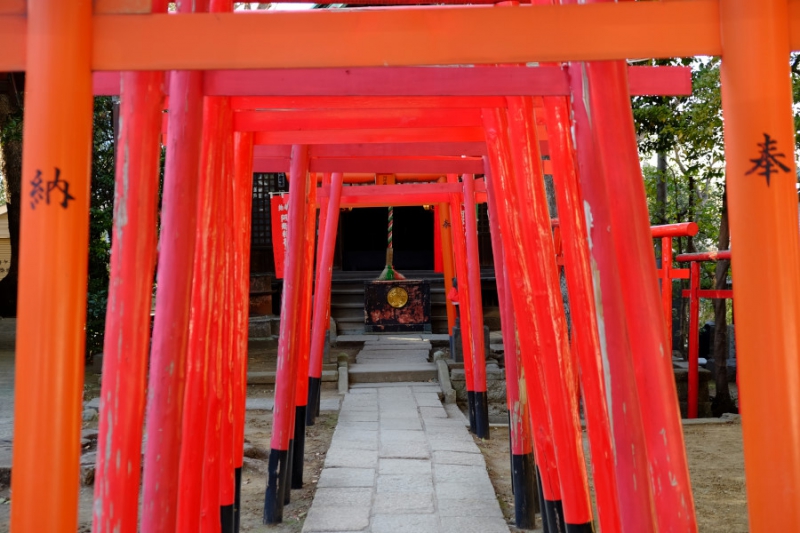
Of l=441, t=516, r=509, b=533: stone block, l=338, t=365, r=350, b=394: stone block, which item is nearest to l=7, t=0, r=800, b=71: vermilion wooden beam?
l=441, t=516, r=509, b=533: stone block

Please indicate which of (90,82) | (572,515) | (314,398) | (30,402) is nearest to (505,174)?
(572,515)

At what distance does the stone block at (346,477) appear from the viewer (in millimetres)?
4703

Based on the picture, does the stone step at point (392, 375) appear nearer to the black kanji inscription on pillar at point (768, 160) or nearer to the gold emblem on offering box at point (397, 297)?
the gold emblem on offering box at point (397, 297)

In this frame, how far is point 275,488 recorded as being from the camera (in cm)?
431

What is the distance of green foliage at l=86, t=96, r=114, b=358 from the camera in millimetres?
9258

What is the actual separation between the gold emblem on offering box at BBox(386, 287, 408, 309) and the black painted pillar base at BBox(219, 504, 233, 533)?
7244 mm

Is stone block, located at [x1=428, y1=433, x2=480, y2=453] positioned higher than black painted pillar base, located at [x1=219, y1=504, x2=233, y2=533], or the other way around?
black painted pillar base, located at [x1=219, y1=504, x2=233, y2=533]

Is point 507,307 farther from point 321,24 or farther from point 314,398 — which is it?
point 321,24

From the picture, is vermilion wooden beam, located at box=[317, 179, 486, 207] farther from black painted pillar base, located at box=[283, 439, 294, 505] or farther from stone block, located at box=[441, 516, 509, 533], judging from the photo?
stone block, located at box=[441, 516, 509, 533]

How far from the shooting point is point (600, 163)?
1786mm

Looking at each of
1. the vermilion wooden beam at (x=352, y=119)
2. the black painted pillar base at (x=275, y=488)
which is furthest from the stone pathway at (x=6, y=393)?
the vermilion wooden beam at (x=352, y=119)

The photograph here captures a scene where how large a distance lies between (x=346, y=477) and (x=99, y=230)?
5965mm

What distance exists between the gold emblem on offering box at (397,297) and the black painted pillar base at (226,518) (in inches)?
285

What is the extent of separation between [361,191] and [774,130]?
5956mm
